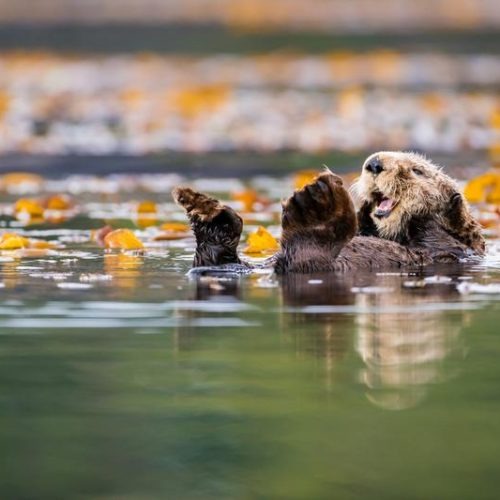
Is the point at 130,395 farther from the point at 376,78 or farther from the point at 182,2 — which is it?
the point at 182,2

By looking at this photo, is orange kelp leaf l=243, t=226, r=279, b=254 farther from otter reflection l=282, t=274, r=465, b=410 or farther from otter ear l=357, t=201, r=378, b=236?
otter reflection l=282, t=274, r=465, b=410

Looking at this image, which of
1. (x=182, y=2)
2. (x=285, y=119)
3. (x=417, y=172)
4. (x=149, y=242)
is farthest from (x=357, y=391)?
(x=182, y=2)

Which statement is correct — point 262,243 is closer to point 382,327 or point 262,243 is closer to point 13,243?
point 13,243

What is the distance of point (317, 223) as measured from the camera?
6.36 meters

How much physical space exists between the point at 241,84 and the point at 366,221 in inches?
694

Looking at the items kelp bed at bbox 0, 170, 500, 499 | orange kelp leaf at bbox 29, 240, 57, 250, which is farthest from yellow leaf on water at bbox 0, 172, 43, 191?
kelp bed at bbox 0, 170, 500, 499

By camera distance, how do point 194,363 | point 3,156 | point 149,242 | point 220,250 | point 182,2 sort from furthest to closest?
point 182,2 → point 3,156 → point 149,242 → point 220,250 → point 194,363

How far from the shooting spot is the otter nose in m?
7.05

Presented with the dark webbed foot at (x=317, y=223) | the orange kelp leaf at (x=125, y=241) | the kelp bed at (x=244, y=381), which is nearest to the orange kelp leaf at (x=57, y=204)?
the orange kelp leaf at (x=125, y=241)

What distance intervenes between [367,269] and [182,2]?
128 ft

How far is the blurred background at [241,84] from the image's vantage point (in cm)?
1605

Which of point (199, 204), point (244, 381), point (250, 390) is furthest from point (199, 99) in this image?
point (250, 390)

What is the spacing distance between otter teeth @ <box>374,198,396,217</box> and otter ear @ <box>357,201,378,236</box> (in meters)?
0.07

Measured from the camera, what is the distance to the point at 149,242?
28.3 feet
